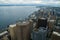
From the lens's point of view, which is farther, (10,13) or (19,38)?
(10,13)

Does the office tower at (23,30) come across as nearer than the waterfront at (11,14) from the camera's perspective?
Yes

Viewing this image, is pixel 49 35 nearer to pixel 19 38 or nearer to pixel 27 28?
pixel 27 28

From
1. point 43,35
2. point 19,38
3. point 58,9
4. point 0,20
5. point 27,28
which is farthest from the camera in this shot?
point 0,20

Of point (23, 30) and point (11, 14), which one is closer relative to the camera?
point (23, 30)

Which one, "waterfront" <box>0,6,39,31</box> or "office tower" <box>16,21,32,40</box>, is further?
"waterfront" <box>0,6,39,31</box>

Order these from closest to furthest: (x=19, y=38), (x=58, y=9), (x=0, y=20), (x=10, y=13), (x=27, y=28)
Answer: (x=27, y=28), (x=19, y=38), (x=58, y=9), (x=0, y=20), (x=10, y=13)

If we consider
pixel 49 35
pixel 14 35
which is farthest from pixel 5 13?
pixel 49 35

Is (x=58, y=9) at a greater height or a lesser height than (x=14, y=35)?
greater

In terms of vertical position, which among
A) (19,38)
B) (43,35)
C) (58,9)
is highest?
(58,9)
